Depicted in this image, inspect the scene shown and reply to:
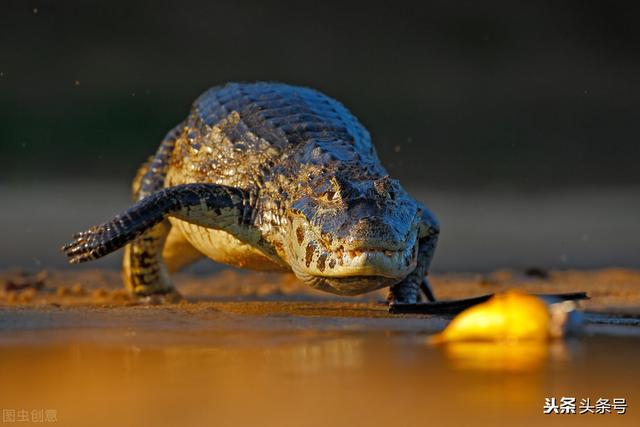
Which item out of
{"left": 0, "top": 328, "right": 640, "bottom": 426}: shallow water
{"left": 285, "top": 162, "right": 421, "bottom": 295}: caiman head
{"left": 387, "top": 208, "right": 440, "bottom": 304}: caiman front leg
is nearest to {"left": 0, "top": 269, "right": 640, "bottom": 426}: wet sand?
{"left": 0, "top": 328, "right": 640, "bottom": 426}: shallow water

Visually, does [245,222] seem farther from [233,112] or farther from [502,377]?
[502,377]

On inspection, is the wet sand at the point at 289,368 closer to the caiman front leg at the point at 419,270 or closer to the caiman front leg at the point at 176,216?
the caiman front leg at the point at 419,270

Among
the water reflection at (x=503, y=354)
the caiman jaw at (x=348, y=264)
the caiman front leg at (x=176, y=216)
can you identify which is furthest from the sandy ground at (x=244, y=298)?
the water reflection at (x=503, y=354)

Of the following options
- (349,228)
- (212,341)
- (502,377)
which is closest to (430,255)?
(349,228)

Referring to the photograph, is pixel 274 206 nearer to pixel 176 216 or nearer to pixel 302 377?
pixel 176 216

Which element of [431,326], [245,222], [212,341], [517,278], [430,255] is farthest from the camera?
[517,278]

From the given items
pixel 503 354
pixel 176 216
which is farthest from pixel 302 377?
pixel 176 216
